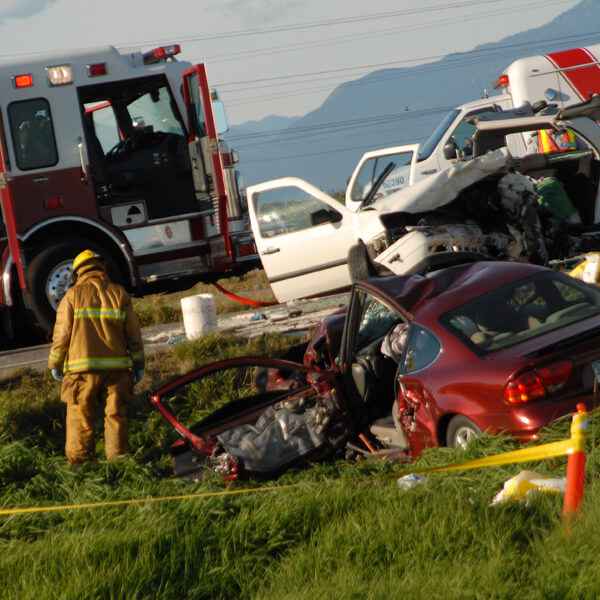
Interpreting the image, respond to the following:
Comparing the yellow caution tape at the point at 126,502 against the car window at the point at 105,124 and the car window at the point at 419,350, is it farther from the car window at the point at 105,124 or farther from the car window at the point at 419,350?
the car window at the point at 105,124

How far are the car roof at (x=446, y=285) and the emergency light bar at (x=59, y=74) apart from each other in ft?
21.4

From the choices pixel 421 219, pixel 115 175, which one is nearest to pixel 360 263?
pixel 421 219

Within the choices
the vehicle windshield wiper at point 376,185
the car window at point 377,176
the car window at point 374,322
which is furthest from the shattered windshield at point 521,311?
the car window at point 377,176

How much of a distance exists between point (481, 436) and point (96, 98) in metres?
8.40

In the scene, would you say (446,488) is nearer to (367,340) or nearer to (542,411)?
(542,411)

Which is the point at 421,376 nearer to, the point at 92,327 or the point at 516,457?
the point at 516,457

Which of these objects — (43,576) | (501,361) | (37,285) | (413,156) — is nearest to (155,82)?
(37,285)

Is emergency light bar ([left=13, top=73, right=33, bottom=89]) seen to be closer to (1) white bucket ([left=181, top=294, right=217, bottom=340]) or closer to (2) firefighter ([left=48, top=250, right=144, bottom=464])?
(1) white bucket ([left=181, top=294, right=217, bottom=340])

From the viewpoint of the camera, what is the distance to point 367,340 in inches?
332

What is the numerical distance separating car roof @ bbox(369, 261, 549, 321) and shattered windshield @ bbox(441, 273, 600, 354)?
2.5 inches

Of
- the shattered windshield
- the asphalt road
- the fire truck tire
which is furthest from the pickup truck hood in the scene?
the shattered windshield

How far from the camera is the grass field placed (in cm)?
472

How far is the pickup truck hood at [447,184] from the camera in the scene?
12109 millimetres

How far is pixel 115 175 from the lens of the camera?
1378cm
